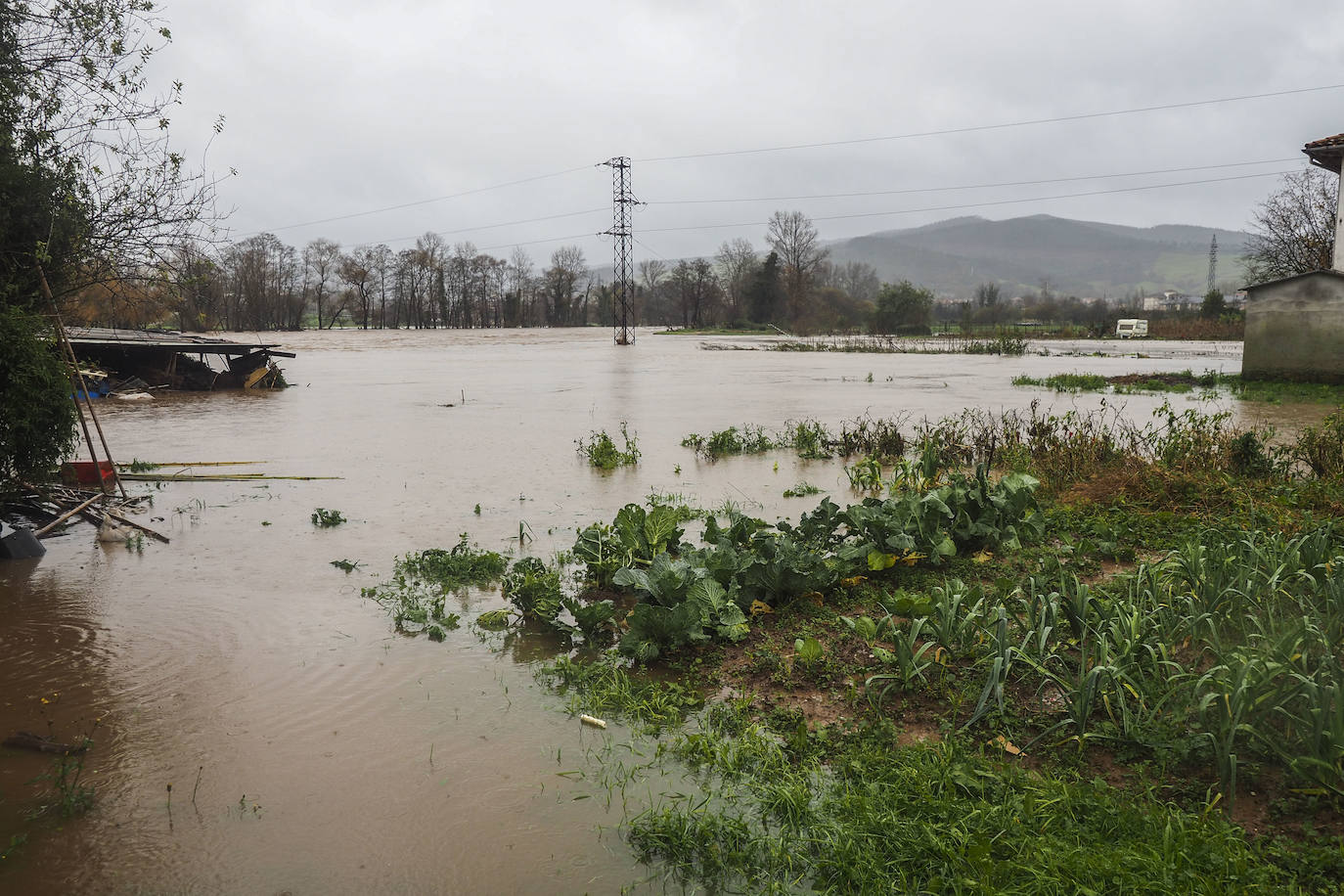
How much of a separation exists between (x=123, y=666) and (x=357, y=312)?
12625 cm

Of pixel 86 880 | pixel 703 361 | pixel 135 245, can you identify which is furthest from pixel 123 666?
pixel 703 361

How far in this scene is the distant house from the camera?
19797 mm

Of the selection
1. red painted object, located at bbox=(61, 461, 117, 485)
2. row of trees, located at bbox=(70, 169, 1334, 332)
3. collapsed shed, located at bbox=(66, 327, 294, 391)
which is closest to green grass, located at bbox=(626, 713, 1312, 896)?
red painted object, located at bbox=(61, 461, 117, 485)

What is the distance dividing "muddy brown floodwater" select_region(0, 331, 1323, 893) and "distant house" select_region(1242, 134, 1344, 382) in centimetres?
1578

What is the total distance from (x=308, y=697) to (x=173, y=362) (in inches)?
947

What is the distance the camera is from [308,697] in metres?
4.66

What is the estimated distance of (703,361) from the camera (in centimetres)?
4025

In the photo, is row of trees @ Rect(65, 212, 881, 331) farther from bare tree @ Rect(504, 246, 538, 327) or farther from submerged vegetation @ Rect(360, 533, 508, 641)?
submerged vegetation @ Rect(360, 533, 508, 641)

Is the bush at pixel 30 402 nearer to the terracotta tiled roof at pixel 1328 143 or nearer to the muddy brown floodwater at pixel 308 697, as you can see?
the muddy brown floodwater at pixel 308 697

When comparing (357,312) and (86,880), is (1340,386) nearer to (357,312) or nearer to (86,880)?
(86,880)

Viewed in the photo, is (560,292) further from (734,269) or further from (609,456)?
(609,456)

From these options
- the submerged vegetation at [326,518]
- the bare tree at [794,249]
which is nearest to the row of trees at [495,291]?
the bare tree at [794,249]

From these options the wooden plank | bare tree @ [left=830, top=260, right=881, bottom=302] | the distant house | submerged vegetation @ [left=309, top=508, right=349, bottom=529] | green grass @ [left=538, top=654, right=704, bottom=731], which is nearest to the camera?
green grass @ [left=538, top=654, right=704, bottom=731]

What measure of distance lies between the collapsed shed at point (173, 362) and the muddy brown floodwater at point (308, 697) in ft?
48.5
